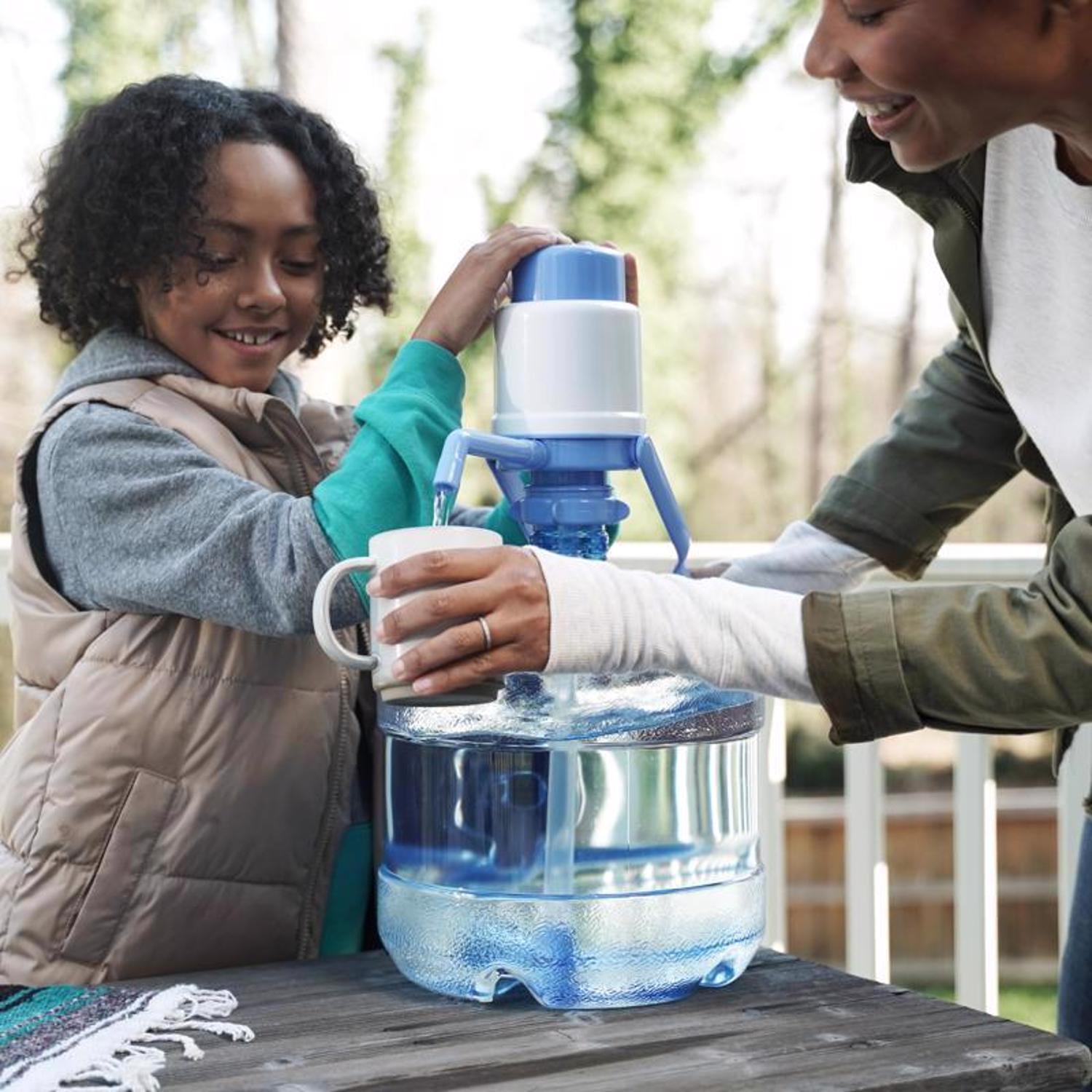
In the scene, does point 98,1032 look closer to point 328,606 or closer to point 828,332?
point 328,606

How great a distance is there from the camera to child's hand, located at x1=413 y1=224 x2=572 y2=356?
1.33 m

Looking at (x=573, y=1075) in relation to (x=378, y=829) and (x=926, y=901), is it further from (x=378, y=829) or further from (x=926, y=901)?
(x=926, y=901)

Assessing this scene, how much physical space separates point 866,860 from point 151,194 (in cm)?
135

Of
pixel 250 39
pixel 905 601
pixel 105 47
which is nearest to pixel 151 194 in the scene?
pixel 905 601

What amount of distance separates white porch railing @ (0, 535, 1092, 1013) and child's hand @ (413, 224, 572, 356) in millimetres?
907

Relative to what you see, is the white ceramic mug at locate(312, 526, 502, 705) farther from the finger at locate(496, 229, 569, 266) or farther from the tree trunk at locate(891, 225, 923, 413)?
the tree trunk at locate(891, 225, 923, 413)

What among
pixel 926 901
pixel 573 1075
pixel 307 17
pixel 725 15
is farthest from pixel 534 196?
pixel 573 1075

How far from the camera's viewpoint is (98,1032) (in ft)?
3.77

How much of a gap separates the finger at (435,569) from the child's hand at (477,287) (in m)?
0.33

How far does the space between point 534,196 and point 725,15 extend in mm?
1696

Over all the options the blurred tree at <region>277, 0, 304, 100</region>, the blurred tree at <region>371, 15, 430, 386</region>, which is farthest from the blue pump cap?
the blurred tree at <region>371, 15, 430, 386</region>

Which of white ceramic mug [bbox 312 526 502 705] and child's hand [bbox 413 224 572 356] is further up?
child's hand [bbox 413 224 572 356]

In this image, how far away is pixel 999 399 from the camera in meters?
1.64

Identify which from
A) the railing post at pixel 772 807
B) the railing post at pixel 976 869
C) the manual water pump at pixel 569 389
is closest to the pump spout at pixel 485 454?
the manual water pump at pixel 569 389
